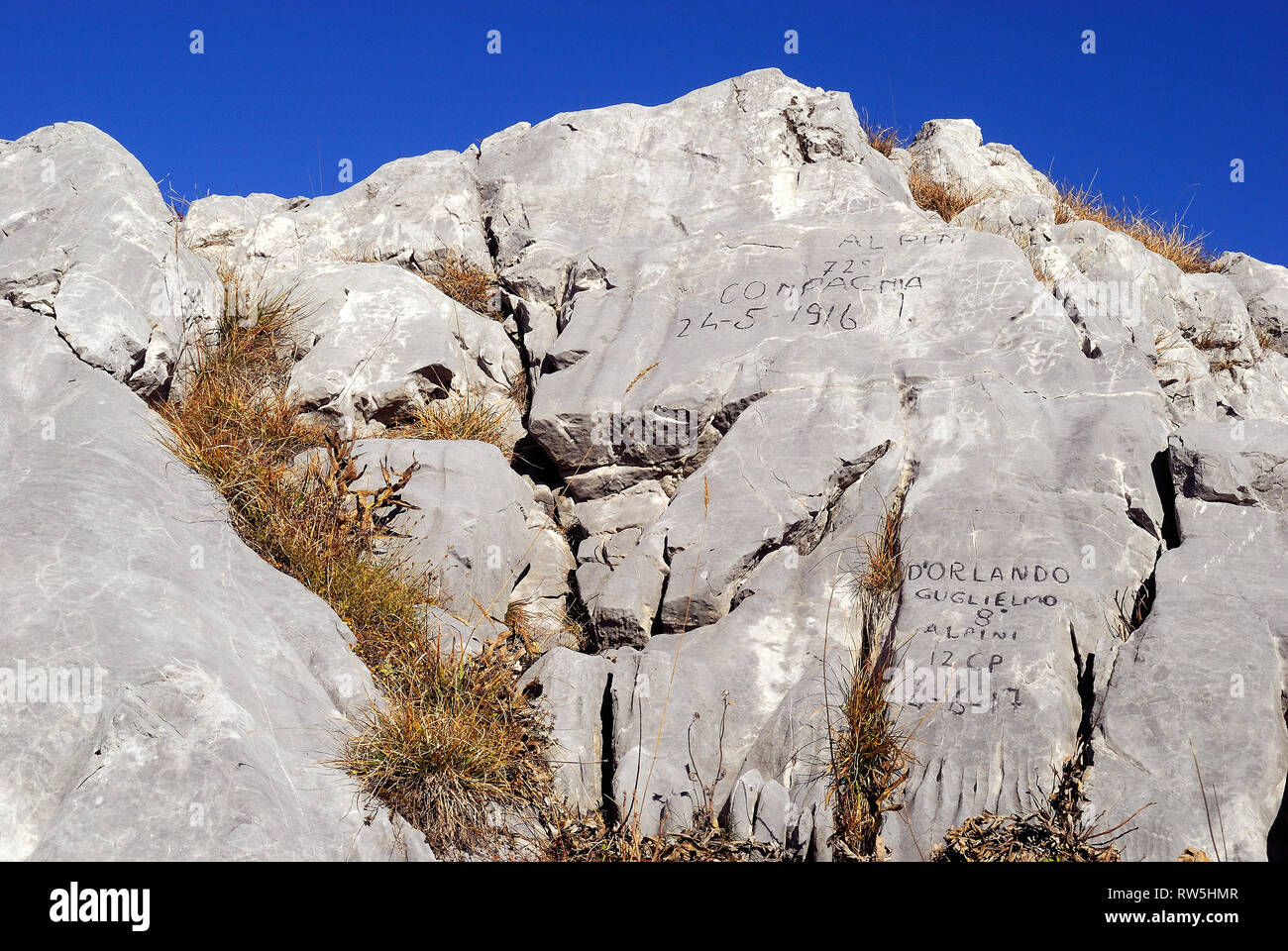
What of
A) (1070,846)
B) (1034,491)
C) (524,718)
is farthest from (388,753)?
(1034,491)

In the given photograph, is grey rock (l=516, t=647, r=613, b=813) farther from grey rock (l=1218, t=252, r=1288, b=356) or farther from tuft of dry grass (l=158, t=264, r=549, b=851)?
grey rock (l=1218, t=252, r=1288, b=356)

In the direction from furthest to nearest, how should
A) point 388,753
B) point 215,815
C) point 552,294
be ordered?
point 552,294
point 388,753
point 215,815

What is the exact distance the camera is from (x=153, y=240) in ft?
22.3

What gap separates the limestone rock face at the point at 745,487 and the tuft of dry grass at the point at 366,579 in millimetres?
193

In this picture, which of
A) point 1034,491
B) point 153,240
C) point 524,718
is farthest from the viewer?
point 153,240

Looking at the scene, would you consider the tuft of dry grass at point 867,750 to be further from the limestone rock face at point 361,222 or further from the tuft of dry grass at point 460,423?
the limestone rock face at point 361,222

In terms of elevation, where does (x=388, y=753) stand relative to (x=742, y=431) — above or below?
below

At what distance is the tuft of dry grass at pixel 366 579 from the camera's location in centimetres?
447

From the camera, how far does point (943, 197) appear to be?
10016 mm

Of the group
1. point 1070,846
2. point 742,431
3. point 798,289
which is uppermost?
point 798,289

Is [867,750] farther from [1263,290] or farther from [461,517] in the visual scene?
[1263,290]

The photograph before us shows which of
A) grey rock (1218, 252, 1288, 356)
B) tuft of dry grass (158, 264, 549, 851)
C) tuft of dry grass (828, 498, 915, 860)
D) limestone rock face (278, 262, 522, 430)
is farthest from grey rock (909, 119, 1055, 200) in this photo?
tuft of dry grass (158, 264, 549, 851)
